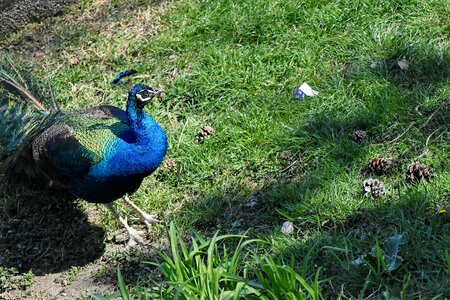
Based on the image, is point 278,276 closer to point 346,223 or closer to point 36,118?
point 346,223

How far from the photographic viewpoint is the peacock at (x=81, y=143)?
161 inches

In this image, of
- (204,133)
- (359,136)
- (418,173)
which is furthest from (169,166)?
(418,173)

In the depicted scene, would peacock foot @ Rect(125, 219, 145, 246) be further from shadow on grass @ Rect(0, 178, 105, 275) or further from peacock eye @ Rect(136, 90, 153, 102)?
peacock eye @ Rect(136, 90, 153, 102)

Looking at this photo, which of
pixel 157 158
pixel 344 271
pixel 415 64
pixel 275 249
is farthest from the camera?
pixel 415 64

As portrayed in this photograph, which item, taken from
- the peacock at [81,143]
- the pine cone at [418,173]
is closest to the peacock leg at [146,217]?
the peacock at [81,143]

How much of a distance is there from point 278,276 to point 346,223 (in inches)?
33.3

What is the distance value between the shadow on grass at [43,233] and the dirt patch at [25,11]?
6.04 ft

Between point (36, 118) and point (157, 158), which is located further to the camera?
point (36, 118)

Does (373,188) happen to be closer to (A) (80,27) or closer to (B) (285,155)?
(B) (285,155)

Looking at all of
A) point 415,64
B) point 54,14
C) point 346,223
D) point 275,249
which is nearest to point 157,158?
point 275,249

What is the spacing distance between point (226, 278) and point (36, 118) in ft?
6.47

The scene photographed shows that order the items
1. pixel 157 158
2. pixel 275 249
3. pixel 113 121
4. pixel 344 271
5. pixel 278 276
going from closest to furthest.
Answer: pixel 278 276 → pixel 344 271 → pixel 275 249 → pixel 157 158 → pixel 113 121

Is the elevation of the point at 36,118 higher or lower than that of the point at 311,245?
higher

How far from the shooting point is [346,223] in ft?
12.8
